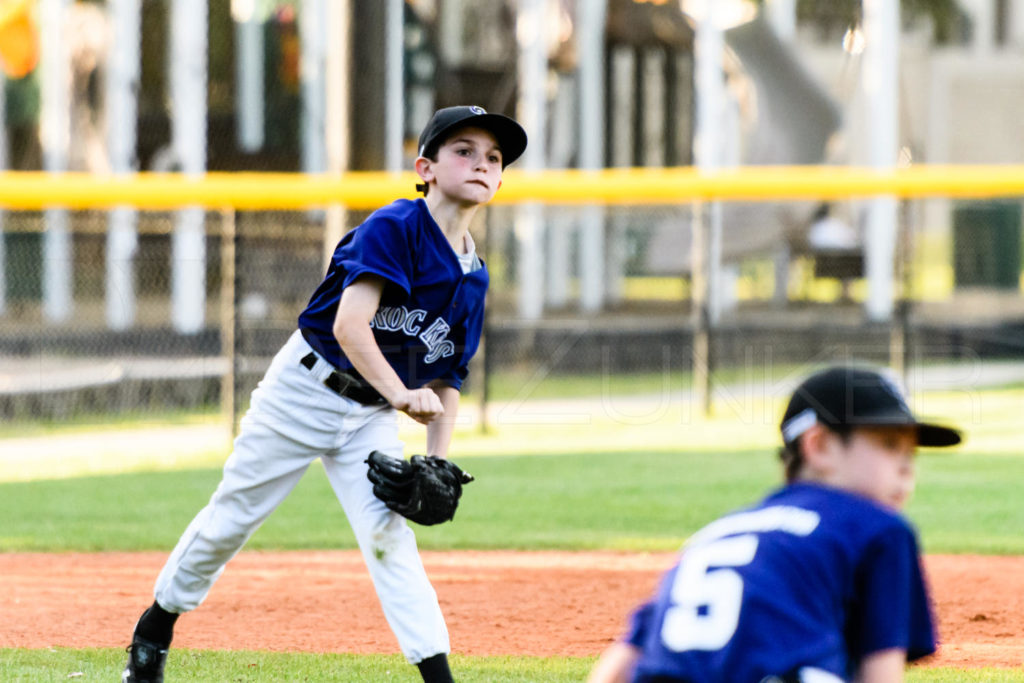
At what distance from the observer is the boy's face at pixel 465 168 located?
11.4 feet

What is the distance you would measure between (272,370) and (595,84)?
46.3 feet

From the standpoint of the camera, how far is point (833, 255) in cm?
1513

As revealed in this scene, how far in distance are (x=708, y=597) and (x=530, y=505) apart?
5.44 meters

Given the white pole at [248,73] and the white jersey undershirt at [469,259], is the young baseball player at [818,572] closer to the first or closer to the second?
the white jersey undershirt at [469,259]

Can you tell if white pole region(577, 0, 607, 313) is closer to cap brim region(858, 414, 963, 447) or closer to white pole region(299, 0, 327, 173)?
white pole region(299, 0, 327, 173)

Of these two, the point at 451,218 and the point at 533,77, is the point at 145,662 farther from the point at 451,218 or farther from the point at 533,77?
the point at 533,77

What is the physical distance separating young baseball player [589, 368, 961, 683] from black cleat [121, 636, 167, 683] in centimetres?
206

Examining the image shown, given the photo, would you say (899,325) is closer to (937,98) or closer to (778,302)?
(778,302)

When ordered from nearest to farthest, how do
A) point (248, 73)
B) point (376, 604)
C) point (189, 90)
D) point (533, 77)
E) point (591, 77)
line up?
point (376, 604) → point (189, 90) → point (533, 77) → point (591, 77) → point (248, 73)

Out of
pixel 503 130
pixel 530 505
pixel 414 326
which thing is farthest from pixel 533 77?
pixel 414 326

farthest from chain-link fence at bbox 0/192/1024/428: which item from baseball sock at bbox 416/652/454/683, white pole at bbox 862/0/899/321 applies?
baseball sock at bbox 416/652/454/683

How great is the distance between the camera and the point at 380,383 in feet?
10.9

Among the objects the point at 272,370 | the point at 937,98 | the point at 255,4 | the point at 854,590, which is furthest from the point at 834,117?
the point at 854,590

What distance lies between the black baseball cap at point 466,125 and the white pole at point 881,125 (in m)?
11.7
